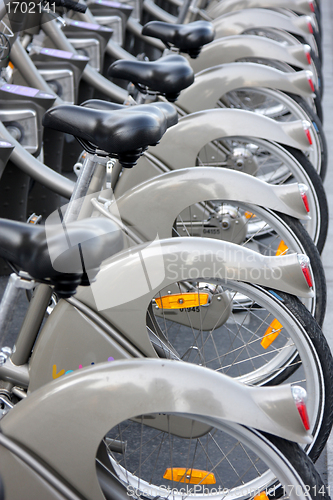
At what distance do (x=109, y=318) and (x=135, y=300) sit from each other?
92 mm

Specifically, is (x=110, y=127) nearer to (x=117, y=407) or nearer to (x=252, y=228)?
(x=117, y=407)

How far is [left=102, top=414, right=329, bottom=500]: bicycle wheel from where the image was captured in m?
1.36

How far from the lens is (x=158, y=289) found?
1.83m

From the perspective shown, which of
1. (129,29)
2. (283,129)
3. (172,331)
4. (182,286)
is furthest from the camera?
(129,29)

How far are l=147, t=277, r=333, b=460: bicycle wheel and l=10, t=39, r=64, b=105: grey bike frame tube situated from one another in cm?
152

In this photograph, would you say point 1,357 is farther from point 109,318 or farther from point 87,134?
point 87,134

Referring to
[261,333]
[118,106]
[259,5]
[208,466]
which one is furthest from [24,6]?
[259,5]

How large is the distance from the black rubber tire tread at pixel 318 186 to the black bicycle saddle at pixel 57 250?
170cm

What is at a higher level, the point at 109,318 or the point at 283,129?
the point at 283,129

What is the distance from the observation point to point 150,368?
135cm

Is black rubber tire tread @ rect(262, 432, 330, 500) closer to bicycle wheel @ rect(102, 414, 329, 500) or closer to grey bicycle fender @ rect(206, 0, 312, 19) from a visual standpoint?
bicycle wheel @ rect(102, 414, 329, 500)

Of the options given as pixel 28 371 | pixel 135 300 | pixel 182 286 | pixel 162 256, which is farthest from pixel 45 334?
pixel 182 286

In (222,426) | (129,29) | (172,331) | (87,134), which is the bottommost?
(172,331)

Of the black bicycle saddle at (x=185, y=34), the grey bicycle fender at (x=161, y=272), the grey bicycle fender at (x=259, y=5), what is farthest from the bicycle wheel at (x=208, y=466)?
the grey bicycle fender at (x=259, y=5)
